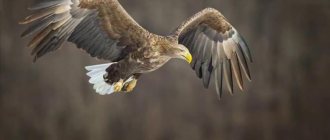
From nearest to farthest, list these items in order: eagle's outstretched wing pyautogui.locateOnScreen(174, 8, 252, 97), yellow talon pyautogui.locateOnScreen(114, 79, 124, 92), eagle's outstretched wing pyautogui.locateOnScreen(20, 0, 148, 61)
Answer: eagle's outstretched wing pyautogui.locateOnScreen(20, 0, 148, 61) → yellow talon pyautogui.locateOnScreen(114, 79, 124, 92) → eagle's outstretched wing pyautogui.locateOnScreen(174, 8, 252, 97)

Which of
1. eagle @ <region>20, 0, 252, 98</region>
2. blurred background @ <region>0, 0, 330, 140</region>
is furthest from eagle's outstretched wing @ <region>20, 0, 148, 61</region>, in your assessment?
blurred background @ <region>0, 0, 330, 140</region>

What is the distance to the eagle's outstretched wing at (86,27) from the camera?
157 cm

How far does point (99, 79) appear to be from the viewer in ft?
5.77

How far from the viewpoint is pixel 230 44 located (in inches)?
74.6

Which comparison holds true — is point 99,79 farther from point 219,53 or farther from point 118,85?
point 219,53

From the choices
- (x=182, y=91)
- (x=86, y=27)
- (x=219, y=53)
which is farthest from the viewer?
(x=182, y=91)

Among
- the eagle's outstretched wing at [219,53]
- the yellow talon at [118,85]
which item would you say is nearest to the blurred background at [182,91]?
the eagle's outstretched wing at [219,53]

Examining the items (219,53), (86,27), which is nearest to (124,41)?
(86,27)

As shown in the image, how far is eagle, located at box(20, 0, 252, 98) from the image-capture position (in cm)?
159

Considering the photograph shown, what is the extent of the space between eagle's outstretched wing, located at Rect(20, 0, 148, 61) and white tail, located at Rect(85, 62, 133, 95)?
0.05m

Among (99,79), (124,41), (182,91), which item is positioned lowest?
(182,91)

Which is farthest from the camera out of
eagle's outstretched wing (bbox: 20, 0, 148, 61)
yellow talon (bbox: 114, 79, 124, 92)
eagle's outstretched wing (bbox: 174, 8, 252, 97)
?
eagle's outstretched wing (bbox: 174, 8, 252, 97)

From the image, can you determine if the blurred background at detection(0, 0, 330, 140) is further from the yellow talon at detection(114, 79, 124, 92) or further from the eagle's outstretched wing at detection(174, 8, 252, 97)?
the yellow talon at detection(114, 79, 124, 92)

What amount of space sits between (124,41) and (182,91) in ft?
1.42
